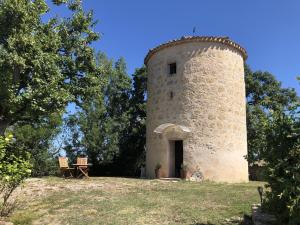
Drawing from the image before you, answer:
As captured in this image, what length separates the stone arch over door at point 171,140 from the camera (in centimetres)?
1556

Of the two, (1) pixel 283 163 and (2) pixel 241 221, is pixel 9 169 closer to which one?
(2) pixel 241 221

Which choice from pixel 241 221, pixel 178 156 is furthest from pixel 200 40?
pixel 241 221

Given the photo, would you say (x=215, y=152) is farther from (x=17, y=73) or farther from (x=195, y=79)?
(x=17, y=73)

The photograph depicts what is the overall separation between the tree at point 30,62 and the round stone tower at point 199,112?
175 inches

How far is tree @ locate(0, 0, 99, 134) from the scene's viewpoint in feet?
39.1

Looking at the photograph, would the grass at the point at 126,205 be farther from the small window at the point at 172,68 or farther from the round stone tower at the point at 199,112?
the small window at the point at 172,68

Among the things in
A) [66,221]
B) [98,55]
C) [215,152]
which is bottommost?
[66,221]

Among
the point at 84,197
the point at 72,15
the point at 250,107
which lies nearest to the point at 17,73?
the point at 72,15

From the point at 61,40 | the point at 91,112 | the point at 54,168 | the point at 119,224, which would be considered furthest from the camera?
the point at 91,112

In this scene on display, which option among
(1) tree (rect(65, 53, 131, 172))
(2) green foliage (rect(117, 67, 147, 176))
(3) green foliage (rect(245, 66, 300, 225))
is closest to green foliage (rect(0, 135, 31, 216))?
(3) green foliage (rect(245, 66, 300, 225))

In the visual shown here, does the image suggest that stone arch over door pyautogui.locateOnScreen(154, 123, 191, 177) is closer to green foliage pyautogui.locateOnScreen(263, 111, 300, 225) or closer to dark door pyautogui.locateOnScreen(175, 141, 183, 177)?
dark door pyautogui.locateOnScreen(175, 141, 183, 177)

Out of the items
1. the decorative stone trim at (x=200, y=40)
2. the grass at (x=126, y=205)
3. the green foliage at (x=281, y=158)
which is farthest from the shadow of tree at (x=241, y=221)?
the decorative stone trim at (x=200, y=40)

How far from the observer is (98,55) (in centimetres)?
2617

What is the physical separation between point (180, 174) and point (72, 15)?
29.0ft
